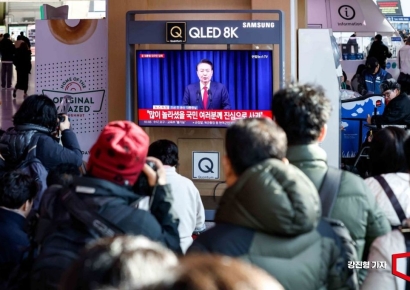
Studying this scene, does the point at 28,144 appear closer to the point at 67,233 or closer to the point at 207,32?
the point at 67,233

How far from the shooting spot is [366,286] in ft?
8.95

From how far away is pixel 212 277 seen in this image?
110 centimetres

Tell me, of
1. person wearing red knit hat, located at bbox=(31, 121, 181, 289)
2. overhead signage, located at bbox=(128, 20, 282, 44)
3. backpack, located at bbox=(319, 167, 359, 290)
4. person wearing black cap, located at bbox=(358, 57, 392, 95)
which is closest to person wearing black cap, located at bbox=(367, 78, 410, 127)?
overhead signage, located at bbox=(128, 20, 282, 44)

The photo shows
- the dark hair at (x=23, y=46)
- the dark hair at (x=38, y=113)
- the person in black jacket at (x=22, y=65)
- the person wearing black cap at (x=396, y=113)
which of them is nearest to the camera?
the dark hair at (x=38, y=113)

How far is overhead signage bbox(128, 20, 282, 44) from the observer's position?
7348 millimetres

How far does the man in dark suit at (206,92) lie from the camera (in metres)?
7.67

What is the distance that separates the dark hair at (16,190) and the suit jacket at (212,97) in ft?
11.9

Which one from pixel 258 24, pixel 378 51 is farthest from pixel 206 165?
pixel 378 51

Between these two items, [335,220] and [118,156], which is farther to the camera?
[335,220]

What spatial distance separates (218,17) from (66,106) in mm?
1943

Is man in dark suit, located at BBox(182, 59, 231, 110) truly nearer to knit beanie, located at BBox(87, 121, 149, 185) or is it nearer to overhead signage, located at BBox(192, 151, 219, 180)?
overhead signage, located at BBox(192, 151, 219, 180)

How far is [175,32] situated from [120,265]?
6.33 metres

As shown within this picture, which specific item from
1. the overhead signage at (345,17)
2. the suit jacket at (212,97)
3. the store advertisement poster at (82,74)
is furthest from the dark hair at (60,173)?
the overhead signage at (345,17)

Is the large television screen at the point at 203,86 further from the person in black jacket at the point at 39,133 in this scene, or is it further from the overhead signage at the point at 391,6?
the overhead signage at the point at 391,6
